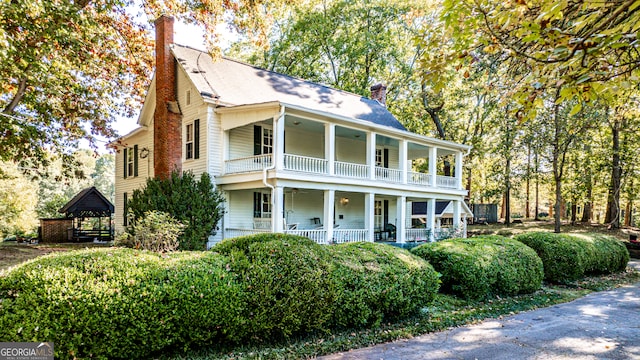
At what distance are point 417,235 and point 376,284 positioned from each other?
544 inches

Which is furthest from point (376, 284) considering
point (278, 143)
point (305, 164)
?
point (305, 164)

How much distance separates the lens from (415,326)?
271 inches

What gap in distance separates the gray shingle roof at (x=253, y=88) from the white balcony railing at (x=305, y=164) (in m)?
2.05

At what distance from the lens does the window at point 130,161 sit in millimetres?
20750

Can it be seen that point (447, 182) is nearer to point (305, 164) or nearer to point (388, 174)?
point (388, 174)

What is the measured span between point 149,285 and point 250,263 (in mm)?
1409

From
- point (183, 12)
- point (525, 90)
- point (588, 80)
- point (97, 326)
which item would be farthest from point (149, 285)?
point (183, 12)

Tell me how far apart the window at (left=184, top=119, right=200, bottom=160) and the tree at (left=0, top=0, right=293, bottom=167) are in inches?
103

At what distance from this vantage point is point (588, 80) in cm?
429

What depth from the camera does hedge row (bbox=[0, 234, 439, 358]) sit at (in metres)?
4.38

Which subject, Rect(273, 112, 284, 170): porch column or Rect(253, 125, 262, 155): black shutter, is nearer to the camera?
Rect(273, 112, 284, 170): porch column

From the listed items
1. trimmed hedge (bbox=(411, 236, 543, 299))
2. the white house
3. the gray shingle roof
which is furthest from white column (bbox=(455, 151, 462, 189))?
trimmed hedge (bbox=(411, 236, 543, 299))

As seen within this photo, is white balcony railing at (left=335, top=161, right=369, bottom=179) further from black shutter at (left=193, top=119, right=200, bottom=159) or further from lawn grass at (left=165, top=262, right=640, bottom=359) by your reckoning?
lawn grass at (left=165, top=262, right=640, bottom=359)

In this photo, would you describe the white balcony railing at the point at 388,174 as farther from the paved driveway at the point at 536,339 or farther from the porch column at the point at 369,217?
the paved driveway at the point at 536,339
